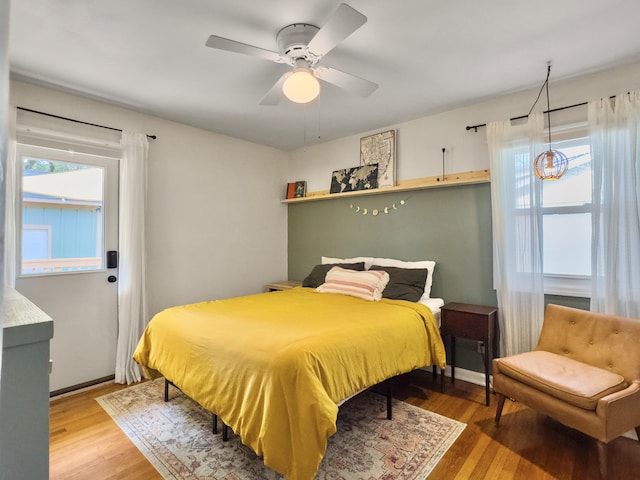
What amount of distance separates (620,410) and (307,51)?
2.65 metres

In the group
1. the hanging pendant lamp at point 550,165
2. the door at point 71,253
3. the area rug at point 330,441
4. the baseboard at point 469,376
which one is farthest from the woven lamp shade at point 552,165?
the door at point 71,253

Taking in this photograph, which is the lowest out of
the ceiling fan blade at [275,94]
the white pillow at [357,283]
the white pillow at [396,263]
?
the white pillow at [357,283]

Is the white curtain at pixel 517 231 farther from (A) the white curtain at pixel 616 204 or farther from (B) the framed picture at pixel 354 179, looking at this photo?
(B) the framed picture at pixel 354 179

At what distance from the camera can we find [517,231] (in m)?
2.67

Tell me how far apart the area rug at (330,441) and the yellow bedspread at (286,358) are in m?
0.29

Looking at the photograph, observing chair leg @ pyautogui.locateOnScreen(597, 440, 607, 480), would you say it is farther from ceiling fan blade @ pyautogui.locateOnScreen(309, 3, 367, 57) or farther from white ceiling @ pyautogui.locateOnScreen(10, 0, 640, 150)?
ceiling fan blade @ pyautogui.locateOnScreen(309, 3, 367, 57)

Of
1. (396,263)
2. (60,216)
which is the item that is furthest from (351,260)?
(60,216)

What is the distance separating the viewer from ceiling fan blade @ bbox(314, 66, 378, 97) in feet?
6.51

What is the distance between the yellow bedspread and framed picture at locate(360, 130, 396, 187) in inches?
56.0

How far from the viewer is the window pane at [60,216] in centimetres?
260

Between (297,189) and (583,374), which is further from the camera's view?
(297,189)

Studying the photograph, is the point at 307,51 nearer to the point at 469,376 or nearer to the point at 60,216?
the point at 60,216

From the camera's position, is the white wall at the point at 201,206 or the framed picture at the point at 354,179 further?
the framed picture at the point at 354,179

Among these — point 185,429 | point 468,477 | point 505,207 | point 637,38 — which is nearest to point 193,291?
point 185,429
